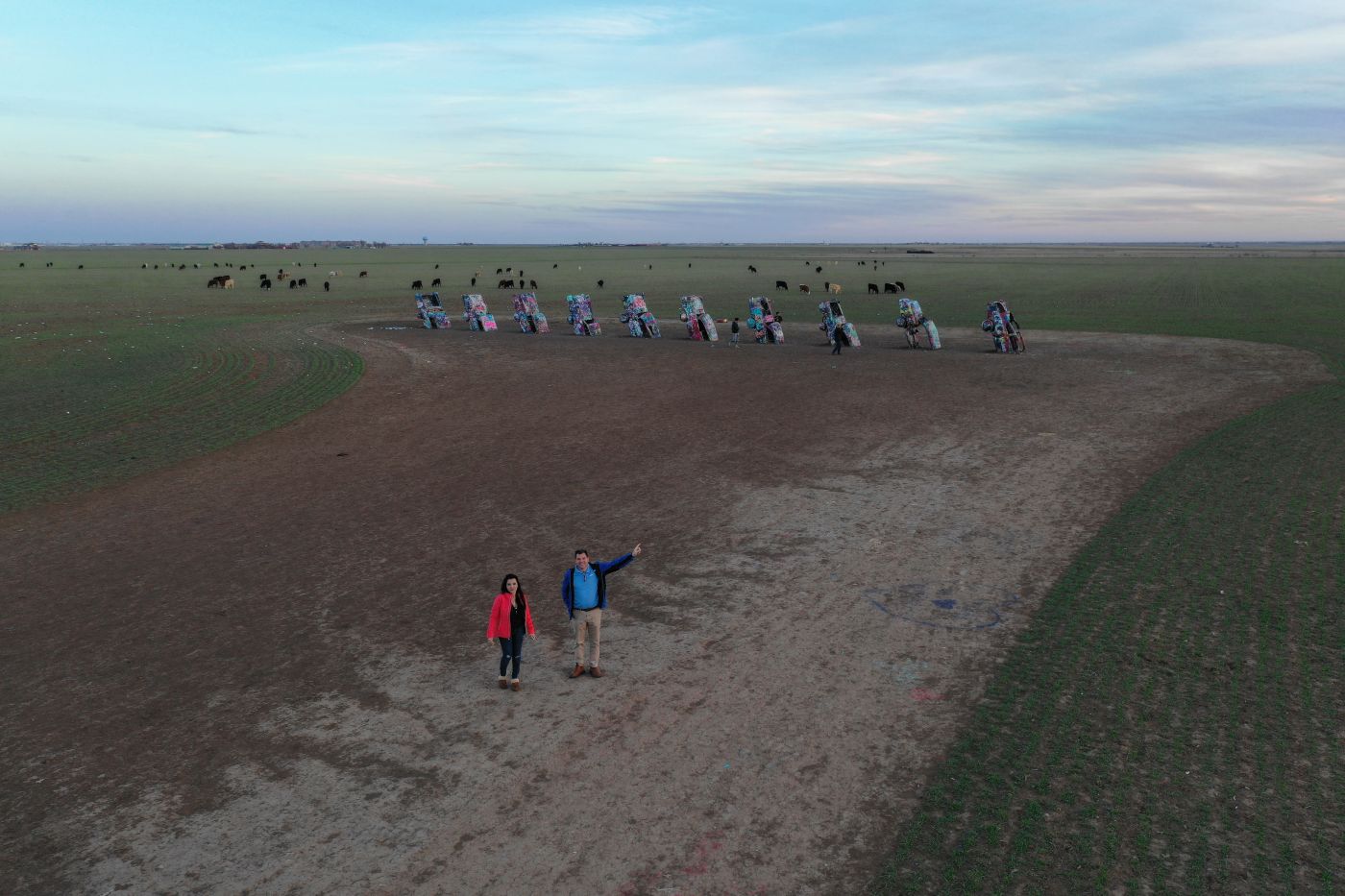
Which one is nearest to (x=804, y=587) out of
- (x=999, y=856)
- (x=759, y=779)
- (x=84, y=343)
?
(x=759, y=779)

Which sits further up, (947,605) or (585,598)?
(585,598)

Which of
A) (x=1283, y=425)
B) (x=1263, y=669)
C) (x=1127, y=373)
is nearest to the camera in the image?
(x=1263, y=669)

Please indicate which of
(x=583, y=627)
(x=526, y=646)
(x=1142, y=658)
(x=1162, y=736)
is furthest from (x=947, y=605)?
(x=526, y=646)

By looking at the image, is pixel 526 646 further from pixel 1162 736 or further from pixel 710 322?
pixel 710 322

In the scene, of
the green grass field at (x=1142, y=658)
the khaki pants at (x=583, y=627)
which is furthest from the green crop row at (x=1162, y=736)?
the khaki pants at (x=583, y=627)

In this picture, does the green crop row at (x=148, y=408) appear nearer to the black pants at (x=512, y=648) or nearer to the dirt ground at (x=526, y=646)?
the dirt ground at (x=526, y=646)

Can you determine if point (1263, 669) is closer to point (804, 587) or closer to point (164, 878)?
point (804, 587)
